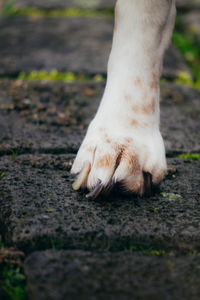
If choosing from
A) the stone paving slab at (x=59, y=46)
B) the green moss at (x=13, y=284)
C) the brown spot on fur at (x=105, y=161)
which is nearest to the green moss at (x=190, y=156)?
the brown spot on fur at (x=105, y=161)

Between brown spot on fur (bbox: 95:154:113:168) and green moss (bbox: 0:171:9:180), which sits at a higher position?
brown spot on fur (bbox: 95:154:113:168)

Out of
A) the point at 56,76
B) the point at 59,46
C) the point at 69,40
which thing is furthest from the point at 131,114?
the point at 69,40

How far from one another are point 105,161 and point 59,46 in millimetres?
1660

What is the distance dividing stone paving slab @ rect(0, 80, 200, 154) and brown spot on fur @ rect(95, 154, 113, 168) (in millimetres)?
351

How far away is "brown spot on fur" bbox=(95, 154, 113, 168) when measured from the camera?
0.94 meters

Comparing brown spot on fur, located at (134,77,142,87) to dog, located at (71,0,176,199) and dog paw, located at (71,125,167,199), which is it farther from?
dog paw, located at (71,125,167,199)

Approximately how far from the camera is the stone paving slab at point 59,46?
82.4 inches

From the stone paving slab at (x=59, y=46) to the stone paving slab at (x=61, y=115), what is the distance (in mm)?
232

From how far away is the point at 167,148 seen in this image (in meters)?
1.35

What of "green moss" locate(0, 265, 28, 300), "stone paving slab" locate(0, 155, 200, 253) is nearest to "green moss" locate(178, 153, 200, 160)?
"stone paving slab" locate(0, 155, 200, 253)

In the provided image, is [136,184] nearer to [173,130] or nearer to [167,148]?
[167,148]

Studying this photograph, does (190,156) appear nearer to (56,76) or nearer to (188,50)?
(56,76)

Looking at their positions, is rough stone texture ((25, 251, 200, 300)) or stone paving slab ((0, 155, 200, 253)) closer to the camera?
rough stone texture ((25, 251, 200, 300))

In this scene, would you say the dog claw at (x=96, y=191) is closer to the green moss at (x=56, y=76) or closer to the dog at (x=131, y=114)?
the dog at (x=131, y=114)
